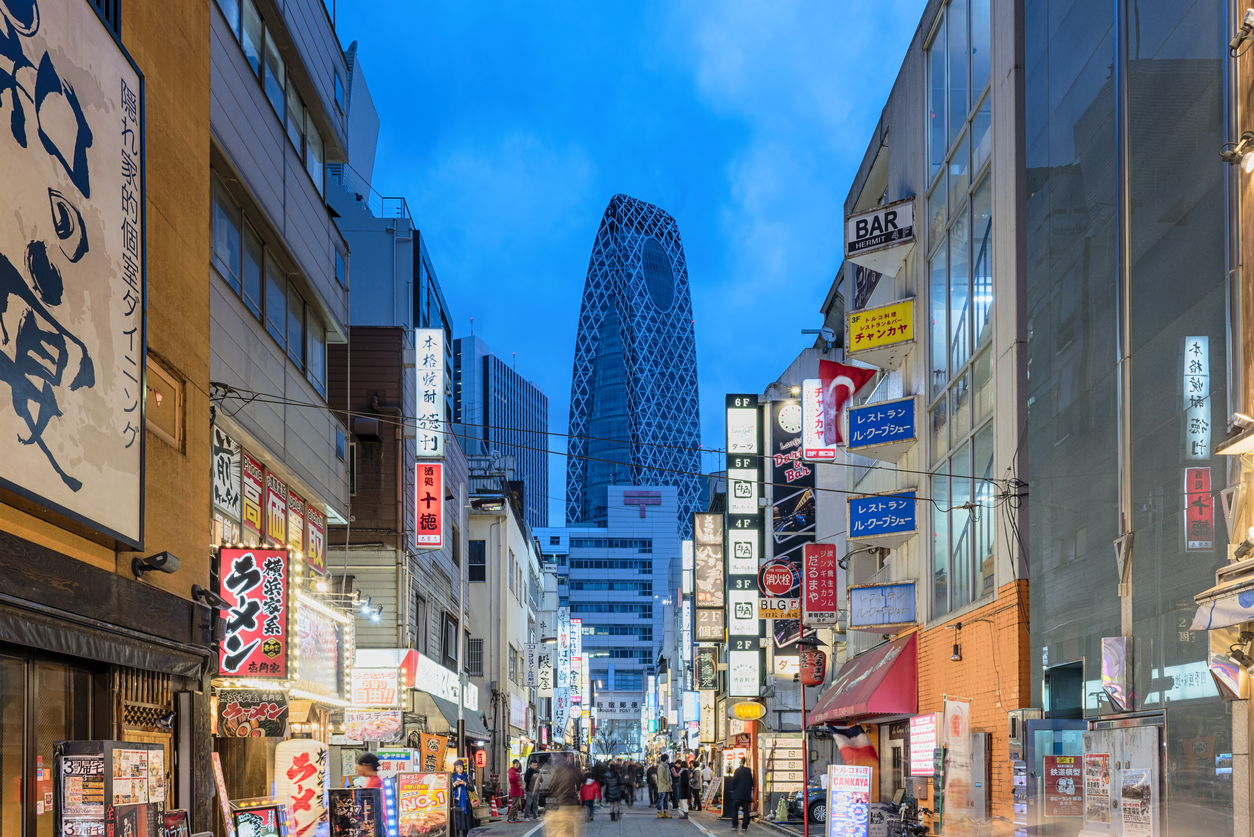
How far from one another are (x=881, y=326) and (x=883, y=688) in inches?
266

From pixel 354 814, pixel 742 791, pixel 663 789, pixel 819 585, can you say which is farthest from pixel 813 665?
pixel 354 814

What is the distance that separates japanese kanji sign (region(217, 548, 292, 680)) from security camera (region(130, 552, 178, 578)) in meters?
2.78

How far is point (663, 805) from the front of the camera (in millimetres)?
37719

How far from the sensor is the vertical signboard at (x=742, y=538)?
39812 millimetres

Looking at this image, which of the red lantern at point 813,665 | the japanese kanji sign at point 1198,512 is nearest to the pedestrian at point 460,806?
the red lantern at point 813,665

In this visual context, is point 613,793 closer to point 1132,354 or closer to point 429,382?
point 429,382

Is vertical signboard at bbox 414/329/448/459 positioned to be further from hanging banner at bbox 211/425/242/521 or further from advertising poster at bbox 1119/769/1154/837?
advertising poster at bbox 1119/769/1154/837

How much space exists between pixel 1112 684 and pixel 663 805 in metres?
26.6

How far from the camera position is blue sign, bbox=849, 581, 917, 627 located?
22906 mm

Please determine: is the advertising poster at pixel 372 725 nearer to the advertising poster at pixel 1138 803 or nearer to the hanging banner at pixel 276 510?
the hanging banner at pixel 276 510

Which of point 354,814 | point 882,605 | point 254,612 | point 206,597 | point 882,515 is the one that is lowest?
point 354,814

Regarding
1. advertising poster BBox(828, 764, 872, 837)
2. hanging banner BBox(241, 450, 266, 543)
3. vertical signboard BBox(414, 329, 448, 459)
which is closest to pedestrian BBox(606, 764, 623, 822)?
vertical signboard BBox(414, 329, 448, 459)

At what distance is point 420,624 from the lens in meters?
35.6

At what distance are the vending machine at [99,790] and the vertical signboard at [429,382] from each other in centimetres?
2164
